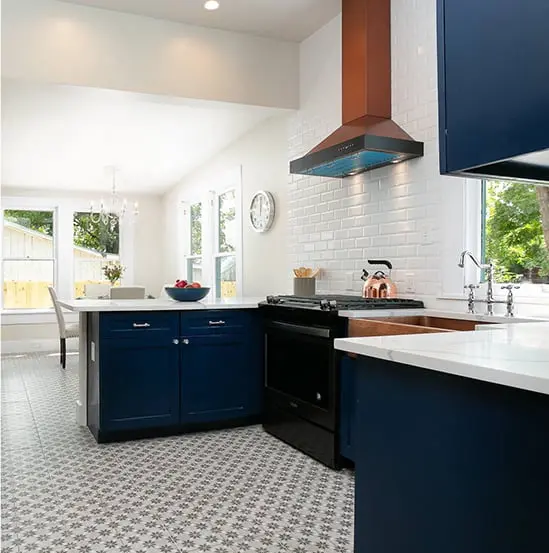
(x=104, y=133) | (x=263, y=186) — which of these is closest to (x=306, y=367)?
(x=263, y=186)

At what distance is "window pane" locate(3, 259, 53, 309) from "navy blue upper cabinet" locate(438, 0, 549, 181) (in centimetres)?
839

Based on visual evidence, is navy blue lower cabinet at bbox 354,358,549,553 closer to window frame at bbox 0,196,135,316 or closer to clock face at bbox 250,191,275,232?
clock face at bbox 250,191,275,232

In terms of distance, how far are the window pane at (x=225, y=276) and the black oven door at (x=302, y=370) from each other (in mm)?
2706

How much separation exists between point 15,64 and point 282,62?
2072mm

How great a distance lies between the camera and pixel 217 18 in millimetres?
4508

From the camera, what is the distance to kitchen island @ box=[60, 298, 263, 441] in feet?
12.5

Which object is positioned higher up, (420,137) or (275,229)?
(420,137)

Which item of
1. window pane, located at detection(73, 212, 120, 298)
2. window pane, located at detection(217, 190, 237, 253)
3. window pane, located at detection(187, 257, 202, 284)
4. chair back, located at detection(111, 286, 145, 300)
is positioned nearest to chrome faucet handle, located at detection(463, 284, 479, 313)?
window pane, located at detection(217, 190, 237, 253)

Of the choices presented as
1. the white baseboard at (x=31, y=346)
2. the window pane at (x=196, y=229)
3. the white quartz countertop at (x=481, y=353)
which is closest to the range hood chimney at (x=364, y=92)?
the white quartz countertop at (x=481, y=353)

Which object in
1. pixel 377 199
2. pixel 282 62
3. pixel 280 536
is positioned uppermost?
pixel 282 62

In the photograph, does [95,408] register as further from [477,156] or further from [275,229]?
[477,156]

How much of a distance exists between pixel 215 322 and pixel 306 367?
83 cm

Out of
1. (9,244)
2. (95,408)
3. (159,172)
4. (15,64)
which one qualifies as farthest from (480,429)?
(9,244)

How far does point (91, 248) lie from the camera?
30.4ft
